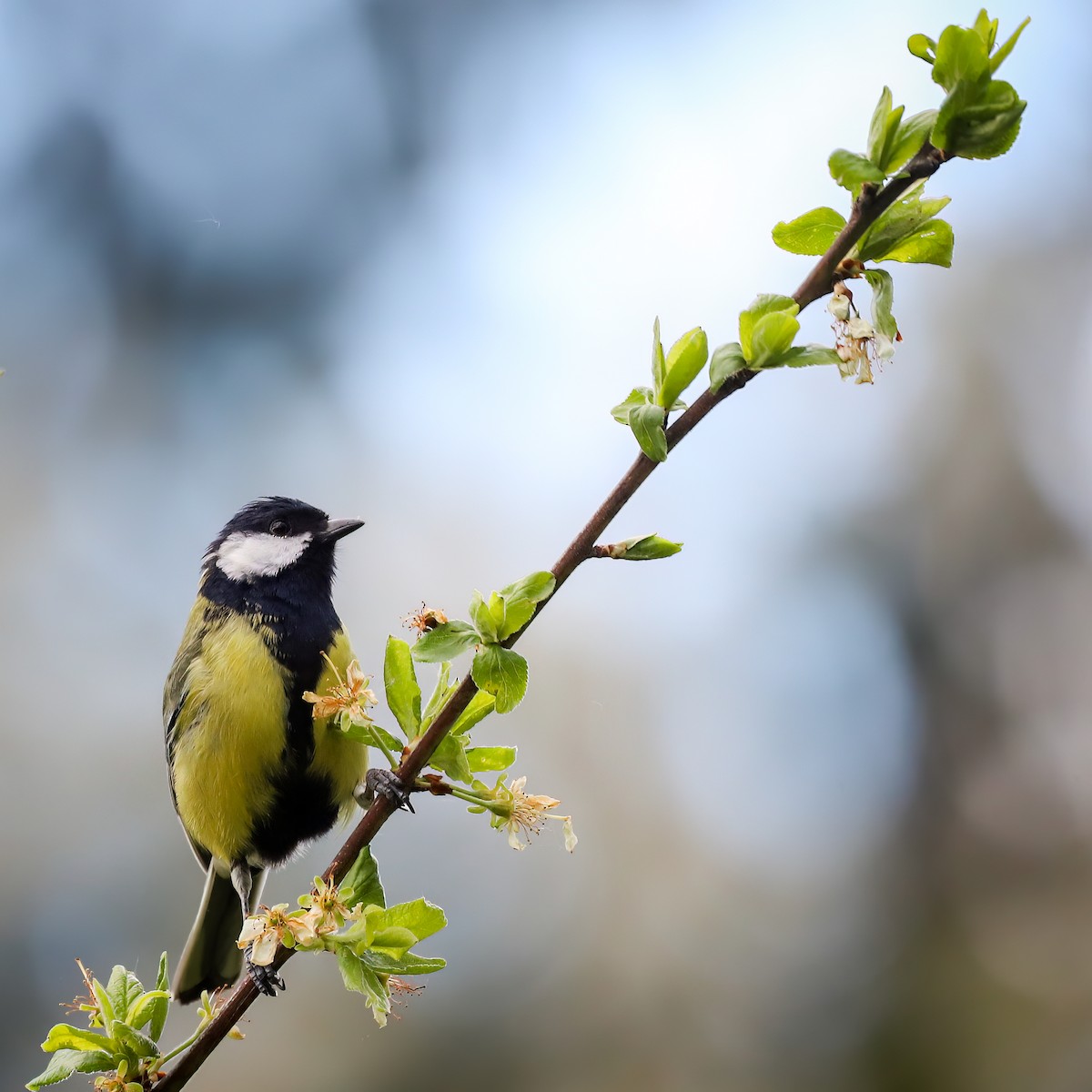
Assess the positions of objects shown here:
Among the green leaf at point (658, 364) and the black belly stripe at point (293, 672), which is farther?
the black belly stripe at point (293, 672)

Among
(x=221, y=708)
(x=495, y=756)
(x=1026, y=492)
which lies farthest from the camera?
(x=1026, y=492)

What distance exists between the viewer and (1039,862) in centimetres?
376

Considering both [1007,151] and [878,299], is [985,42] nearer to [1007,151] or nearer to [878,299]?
[1007,151]

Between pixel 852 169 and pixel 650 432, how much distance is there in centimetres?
24

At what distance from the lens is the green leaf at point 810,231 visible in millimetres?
871

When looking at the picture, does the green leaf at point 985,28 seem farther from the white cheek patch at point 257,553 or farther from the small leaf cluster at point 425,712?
the white cheek patch at point 257,553

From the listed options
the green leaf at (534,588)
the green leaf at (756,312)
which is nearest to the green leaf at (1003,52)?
the green leaf at (756,312)

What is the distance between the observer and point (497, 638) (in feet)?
2.82

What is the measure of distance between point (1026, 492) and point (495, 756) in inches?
153

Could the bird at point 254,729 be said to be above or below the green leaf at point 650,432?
below

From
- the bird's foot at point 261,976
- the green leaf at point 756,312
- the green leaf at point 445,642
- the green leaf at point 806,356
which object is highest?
the green leaf at point 756,312

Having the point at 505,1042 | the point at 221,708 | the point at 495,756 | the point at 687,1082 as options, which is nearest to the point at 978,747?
the point at 687,1082

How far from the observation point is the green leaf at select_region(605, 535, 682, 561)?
868 millimetres

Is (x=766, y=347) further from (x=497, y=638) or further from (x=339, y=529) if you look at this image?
(x=339, y=529)
